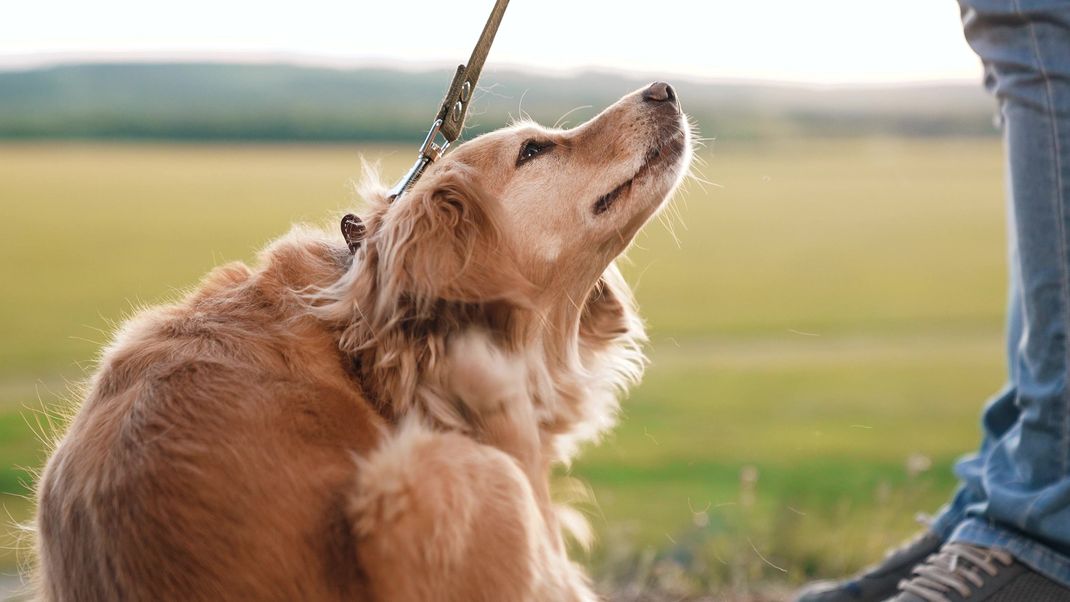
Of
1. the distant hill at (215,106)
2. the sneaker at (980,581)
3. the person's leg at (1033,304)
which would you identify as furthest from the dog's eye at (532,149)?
the distant hill at (215,106)

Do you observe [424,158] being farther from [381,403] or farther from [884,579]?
[884,579]

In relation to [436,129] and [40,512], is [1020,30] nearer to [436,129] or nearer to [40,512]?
[436,129]

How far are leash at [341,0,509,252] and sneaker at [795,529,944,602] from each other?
61.4 inches

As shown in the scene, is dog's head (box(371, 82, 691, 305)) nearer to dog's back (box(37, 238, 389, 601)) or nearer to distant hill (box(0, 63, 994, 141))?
dog's back (box(37, 238, 389, 601))

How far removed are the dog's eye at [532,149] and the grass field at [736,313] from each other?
1.33ft

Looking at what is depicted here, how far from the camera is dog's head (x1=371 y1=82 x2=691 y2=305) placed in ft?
6.94

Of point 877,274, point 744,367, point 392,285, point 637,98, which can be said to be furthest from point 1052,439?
point 877,274

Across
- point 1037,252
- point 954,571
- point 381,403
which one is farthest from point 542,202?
point 954,571

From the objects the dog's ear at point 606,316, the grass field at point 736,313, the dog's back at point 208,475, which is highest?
the dog's back at point 208,475

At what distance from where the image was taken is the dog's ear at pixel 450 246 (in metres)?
2.03

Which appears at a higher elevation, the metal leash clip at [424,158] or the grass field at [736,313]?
the metal leash clip at [424,158]

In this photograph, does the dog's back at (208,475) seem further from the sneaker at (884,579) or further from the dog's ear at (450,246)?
the sneaker at (884,579)

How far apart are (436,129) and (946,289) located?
12.0m

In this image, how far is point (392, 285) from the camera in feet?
6.59
